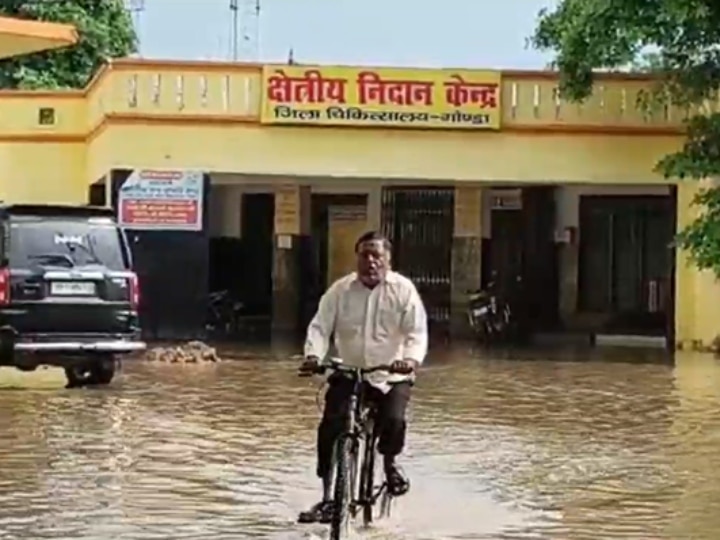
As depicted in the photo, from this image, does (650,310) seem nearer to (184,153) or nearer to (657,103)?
(657,103)

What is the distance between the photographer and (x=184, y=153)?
2595 cm

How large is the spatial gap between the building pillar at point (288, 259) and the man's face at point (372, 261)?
22.2m

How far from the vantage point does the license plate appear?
16062 mm

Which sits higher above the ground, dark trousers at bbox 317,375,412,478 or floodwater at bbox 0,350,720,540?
dark trousers at bbox 317,375,412,478

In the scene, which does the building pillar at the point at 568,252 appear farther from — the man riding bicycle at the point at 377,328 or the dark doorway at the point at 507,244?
the man riding bicycle at the point at 377,328

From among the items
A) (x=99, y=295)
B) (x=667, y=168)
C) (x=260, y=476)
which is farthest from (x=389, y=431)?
(x=667, y=168)

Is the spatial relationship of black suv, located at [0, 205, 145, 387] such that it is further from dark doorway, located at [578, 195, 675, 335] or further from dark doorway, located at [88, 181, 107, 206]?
dark doorway, located at [578, 195, 675, 335]

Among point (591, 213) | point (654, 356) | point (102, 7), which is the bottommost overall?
point (654, 356)

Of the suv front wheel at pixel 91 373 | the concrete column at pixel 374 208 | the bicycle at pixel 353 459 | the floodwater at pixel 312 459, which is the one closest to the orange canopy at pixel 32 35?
the suv front wheel at pixel 91 373

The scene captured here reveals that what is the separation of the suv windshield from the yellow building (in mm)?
9499

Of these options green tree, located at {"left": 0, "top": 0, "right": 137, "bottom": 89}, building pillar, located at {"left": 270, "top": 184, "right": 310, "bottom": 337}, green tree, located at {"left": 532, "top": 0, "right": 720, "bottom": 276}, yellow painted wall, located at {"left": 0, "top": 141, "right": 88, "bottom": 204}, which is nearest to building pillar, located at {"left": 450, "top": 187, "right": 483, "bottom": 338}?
building pillar, located at {"left": 270, "top": 184, "right": 310, "bottom": 337}

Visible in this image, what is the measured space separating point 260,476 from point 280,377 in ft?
27.4

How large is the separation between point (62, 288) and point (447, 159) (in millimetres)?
10999

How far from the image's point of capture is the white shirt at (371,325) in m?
8.36
